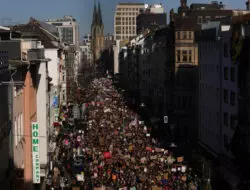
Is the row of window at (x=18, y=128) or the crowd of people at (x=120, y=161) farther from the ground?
the row of window at (x=18, y=128)

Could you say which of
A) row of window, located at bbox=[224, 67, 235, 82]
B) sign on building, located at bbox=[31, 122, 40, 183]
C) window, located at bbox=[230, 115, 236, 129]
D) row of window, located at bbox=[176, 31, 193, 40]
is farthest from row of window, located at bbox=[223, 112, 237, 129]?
row of window, located at bbox=[176, 31, 193, 40]

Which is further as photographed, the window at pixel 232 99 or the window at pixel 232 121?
the window at pixel 232 99

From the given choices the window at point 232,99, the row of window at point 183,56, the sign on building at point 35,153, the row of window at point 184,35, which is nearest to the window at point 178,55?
the row of window at point 183,56

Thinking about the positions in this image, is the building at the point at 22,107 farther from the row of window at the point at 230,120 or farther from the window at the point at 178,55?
the window at the point at 178,55

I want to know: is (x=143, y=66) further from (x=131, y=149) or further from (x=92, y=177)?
(x=92, y=177)

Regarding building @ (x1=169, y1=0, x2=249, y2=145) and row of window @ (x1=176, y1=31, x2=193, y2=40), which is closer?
building @ (x1=169, y1=0, x2=249, y2=145)

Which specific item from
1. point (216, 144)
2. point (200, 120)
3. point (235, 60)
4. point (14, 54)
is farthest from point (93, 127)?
point (14, 54)

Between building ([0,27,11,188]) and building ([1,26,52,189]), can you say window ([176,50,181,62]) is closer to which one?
building ([1,26,52,189])

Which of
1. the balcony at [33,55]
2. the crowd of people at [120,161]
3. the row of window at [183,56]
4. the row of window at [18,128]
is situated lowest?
the crowd of people at [120,161]
